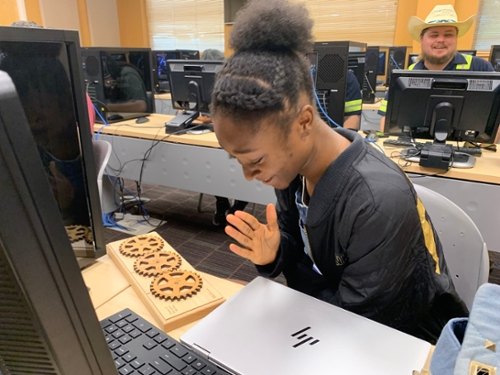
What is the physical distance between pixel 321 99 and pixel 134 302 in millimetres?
1999

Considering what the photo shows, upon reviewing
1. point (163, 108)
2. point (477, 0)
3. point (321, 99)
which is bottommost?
point (163, 108)

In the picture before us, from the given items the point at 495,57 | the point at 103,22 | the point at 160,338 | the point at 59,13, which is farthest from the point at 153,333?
the point at 103,22

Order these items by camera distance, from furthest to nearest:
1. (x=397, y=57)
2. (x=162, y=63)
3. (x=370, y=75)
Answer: (x=162, y=63) < (x=397, y=57) < (x=370, y=75)

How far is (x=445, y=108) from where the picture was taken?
6.42 ft

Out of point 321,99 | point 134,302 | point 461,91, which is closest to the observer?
point 134,302

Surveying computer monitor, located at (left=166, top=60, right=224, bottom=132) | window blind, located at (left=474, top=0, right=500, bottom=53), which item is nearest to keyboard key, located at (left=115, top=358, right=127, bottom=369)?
computer monitor, located at (left=166, top=60, right=224, bottom=132)

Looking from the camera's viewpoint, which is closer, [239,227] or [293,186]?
[239,227]

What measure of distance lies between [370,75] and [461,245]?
3.38 m

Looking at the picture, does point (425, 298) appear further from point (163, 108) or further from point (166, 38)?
point (166, 38)

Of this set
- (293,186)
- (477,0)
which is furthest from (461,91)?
(477,0)

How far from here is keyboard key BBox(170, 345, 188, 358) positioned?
636mm

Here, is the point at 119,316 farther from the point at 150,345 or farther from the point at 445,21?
the point at 445,21

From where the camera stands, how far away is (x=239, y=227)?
85 cm

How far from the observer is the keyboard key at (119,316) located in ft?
2.36
